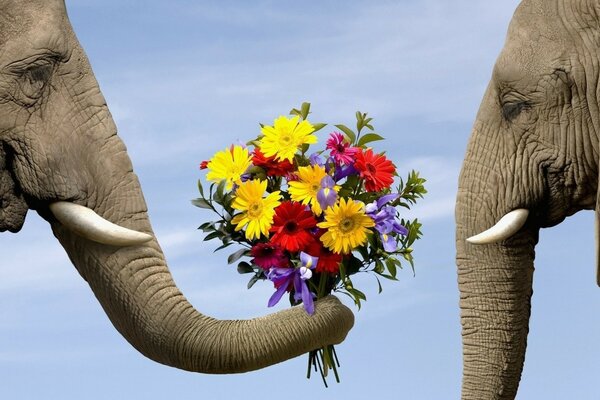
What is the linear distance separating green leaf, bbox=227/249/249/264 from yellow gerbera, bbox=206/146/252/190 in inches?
13.0

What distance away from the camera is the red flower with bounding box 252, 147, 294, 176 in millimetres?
7703

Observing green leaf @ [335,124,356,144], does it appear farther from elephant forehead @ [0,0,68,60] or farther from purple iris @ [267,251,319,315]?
elephant forehead @ [0,0,68,60]

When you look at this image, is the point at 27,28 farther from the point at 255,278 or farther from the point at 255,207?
the point at 255,278

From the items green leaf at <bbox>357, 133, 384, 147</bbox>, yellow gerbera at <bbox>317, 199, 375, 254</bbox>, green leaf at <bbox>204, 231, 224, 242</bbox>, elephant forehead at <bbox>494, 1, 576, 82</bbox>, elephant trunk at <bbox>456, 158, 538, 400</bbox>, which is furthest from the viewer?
elephant trunk at <bbox>456, 158, 538, 400</bbox>

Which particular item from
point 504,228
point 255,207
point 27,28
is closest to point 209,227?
point 255,207

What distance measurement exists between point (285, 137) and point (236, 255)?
648mm

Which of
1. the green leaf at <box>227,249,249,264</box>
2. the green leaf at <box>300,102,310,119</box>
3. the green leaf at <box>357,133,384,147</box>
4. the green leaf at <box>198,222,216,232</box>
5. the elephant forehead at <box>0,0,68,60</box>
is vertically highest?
the elephant forehead at <box>0,0,68,60</box>

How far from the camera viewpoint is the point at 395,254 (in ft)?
25.7

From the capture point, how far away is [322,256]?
24.9 feet

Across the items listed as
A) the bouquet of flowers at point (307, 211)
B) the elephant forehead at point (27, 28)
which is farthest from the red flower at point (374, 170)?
the elephant forehead at point (27, 28)

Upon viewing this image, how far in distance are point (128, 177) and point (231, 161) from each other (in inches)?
22.8

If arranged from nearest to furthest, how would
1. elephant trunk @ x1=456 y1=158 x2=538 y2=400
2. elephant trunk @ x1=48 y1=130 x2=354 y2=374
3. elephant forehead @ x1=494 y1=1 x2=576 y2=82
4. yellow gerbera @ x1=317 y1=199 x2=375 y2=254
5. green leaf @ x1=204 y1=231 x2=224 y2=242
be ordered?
elephant trunk @ x1=48 y1=130 x2=354 y2=374, yellow gerbera @ x1=317 y1=199 x2=375 y2=254, green leaf @ x1=204 y1=231 x2=224 y2=242, elephant forehead @ x1=494 y1=1 x2=576 y2=82, elephant trunk @ x1=456 y1=158 x2=538 y2=400

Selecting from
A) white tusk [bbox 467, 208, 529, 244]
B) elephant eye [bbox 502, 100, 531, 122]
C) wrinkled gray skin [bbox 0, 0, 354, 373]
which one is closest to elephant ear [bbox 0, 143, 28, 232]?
wrinkled gray skin [bbox 0, 0, 354, 373]

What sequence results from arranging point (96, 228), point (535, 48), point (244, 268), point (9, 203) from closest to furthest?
1. point (96, 228)
2. point (9, 203)
3. point (244, 268)
4. point (535, 48)
